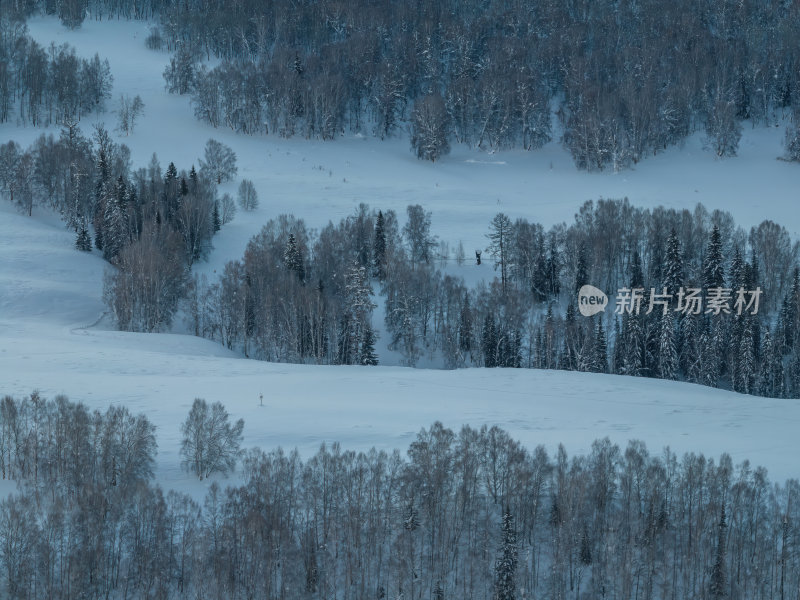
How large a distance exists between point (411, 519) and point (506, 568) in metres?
5.34

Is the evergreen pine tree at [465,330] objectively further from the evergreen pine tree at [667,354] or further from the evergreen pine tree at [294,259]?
the evergreen pine tree at [667,354]

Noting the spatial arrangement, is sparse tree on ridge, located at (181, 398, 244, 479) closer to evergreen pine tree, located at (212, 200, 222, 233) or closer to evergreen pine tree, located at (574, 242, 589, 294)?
evergreen pine tree, located at (574, 242, 589, 294)

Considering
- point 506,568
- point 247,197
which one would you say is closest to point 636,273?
point 247,197

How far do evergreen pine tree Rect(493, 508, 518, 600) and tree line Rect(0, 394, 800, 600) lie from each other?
2.8 inches

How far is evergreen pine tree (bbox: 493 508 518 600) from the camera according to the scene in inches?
1770

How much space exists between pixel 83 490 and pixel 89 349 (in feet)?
80.2

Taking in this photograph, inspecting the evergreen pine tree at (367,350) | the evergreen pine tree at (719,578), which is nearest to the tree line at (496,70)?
the evergreen pine tree at (367,350)

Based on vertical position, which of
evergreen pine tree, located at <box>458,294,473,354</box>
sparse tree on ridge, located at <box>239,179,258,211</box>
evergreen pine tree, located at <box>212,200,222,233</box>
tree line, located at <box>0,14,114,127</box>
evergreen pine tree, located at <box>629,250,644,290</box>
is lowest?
evergreen pine tree, located at <box>458,294,473,354</box>

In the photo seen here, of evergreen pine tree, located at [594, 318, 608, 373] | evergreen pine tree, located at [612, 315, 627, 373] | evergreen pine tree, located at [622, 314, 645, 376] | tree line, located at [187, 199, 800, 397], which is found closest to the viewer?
evergreen pine tree, located at [594, 318, 608, 373]

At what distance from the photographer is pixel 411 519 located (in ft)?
155

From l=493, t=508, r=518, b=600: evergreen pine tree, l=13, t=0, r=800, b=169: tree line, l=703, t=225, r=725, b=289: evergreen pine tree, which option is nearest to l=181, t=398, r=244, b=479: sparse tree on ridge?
l=493, t=508, r=518, b=600: evergreen pine tree

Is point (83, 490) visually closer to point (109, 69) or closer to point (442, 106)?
point (442, 106)

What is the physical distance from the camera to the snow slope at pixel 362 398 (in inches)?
2095

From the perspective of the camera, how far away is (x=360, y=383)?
212 ft
